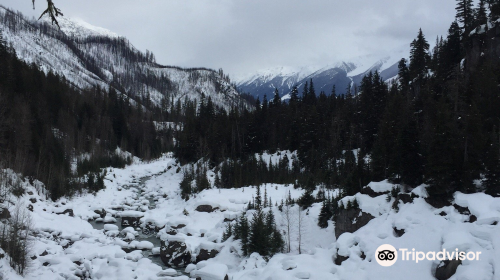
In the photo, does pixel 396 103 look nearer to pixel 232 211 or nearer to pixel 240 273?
pixel 232 211

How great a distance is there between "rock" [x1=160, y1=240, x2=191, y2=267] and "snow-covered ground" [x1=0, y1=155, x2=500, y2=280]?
0.62 meters

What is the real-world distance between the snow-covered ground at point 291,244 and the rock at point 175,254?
0.62 metres

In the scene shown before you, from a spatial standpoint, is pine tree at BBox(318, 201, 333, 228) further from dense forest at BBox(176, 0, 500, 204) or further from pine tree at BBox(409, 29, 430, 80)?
pine tree at BBox(409, 29, 430, 80)

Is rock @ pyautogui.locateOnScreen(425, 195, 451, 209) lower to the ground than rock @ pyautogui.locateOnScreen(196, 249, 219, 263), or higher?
higher

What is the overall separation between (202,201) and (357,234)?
22.7 m

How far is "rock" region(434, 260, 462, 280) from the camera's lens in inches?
592

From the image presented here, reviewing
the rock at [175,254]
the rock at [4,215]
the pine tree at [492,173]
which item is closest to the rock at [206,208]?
the rock at [175,254]

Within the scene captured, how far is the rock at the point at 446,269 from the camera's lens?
49.3 feet

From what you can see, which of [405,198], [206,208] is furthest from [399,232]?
[206,208]

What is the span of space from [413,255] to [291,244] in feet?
40.1

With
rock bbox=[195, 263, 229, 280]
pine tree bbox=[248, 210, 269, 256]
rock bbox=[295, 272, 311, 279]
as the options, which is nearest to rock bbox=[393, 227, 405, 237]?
rock bbox=[295, 272, 311, 279]

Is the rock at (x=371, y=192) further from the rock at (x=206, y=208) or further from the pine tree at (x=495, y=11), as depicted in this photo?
the pine tree at (x=495, y=11)

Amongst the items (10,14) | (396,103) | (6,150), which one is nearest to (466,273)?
(396,103)

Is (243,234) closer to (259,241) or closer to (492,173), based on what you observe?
(259,241)
